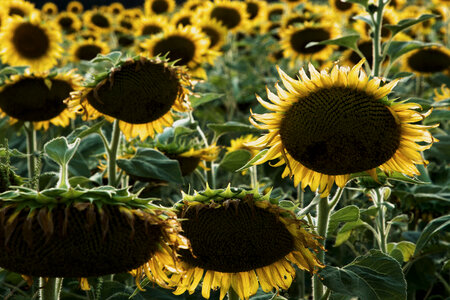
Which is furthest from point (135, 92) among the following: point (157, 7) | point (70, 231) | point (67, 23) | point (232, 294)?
point (67, 23)

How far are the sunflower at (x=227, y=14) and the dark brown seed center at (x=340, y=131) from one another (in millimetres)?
3452

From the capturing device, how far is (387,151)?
1396 mm

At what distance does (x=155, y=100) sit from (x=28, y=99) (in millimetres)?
679

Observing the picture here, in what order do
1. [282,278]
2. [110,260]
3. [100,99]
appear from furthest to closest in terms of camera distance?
1. [100,99]
2. [282,278]
3. [110,260]

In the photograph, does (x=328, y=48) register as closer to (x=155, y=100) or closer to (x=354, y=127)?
(x=155, y=100)

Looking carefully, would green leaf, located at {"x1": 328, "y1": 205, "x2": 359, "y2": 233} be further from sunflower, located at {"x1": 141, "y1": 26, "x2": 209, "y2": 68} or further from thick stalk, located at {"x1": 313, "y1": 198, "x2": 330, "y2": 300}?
sunflower, located at {"x1": 141, "y1": 26, "x2": 209, "y2": 68}

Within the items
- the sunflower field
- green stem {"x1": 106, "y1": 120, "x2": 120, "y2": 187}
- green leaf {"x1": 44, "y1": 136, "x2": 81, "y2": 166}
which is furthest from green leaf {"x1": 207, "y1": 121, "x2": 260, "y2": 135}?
green leaf {"x1": 44, "y1": 136, "x2": 81, "y2": 166}

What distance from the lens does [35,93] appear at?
7.50 feet

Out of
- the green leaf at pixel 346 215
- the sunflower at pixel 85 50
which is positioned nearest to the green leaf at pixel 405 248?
the green leaf at pixel 346 215

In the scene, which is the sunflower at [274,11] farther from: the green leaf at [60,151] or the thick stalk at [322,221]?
the green leaf at [60,151]

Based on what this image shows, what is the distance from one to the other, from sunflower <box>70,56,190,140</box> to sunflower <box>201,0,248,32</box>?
2.90 meters

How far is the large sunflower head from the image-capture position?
2283 millimetres

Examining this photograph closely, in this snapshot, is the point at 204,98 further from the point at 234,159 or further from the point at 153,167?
the point at 153,167

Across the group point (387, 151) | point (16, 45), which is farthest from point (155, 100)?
point (16, 45)
